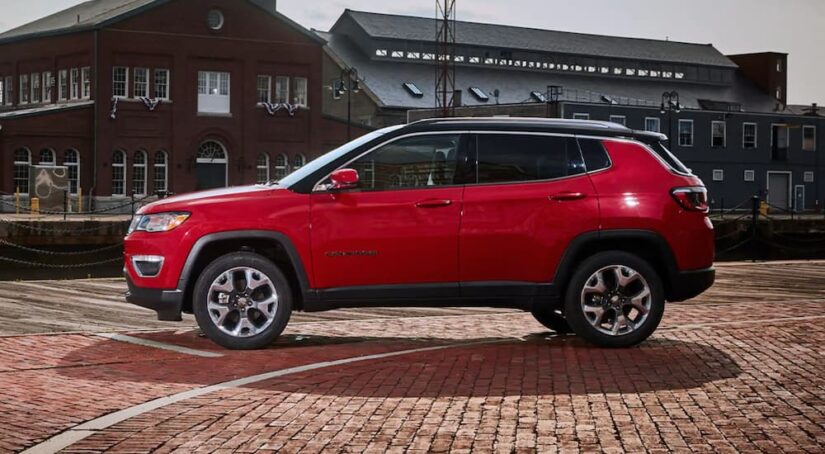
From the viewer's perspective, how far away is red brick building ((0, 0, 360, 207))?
5741 centimetres

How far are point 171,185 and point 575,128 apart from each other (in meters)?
50.9

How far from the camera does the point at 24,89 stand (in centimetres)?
6669

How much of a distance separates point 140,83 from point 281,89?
7.50m

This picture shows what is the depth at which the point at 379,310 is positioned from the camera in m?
14.2

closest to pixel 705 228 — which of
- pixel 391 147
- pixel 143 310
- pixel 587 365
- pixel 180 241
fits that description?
pixel 587 365

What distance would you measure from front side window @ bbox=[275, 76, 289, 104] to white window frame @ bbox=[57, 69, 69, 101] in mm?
10353

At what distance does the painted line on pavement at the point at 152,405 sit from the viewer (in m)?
6.30

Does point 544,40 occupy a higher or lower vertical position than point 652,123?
higher

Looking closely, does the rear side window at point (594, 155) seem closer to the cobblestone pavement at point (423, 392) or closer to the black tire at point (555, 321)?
the cobblestone pavement at point (423, 392)

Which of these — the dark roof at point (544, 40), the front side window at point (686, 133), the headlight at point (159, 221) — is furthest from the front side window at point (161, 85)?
the headlight at point (159, 221)

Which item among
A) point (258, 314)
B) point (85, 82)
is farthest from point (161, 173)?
point (258, 314)

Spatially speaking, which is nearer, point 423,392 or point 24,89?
point 423,392

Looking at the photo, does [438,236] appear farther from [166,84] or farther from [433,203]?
[166,84]

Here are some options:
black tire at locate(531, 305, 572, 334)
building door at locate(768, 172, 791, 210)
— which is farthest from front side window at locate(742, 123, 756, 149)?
black tire at locate(531, 305, 572, 334)
